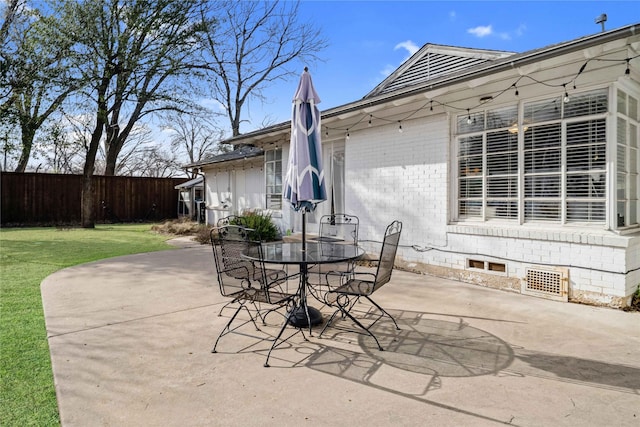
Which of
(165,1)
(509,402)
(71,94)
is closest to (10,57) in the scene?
(71,94)

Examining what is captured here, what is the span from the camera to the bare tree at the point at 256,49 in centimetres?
2139

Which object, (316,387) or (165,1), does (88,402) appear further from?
(165,1)

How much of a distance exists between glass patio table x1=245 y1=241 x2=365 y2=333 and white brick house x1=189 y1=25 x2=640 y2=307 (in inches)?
100

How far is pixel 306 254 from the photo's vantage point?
149 inches

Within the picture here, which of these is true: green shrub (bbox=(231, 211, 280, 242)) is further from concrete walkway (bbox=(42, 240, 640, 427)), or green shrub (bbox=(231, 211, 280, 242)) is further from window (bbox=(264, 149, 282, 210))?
concrete walkway (bbox=(42, 240, 640, 427))

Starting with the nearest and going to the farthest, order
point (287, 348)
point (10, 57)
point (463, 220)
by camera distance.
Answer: point (287, 348) → point (463, 220) → point (10, 57)

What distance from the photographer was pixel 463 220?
5906mm

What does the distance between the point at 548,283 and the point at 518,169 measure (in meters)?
1.56

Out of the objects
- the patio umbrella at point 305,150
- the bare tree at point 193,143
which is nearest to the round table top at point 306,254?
the patio umbrella at point 305,150

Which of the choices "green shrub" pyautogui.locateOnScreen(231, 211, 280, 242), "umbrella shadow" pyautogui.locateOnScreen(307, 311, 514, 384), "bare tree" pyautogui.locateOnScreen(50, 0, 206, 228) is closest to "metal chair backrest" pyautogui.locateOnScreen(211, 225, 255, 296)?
"umbrella shadow" pyautogui.locateOnScreen(307, 311, 514, 384)

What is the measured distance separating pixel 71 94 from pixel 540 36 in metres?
14.6

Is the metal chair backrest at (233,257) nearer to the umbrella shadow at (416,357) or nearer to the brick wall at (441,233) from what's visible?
the umbrella shadow at (416,357)

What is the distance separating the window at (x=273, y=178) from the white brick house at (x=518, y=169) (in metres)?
2.79

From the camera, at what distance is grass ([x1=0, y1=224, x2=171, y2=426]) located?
225 centimetres
